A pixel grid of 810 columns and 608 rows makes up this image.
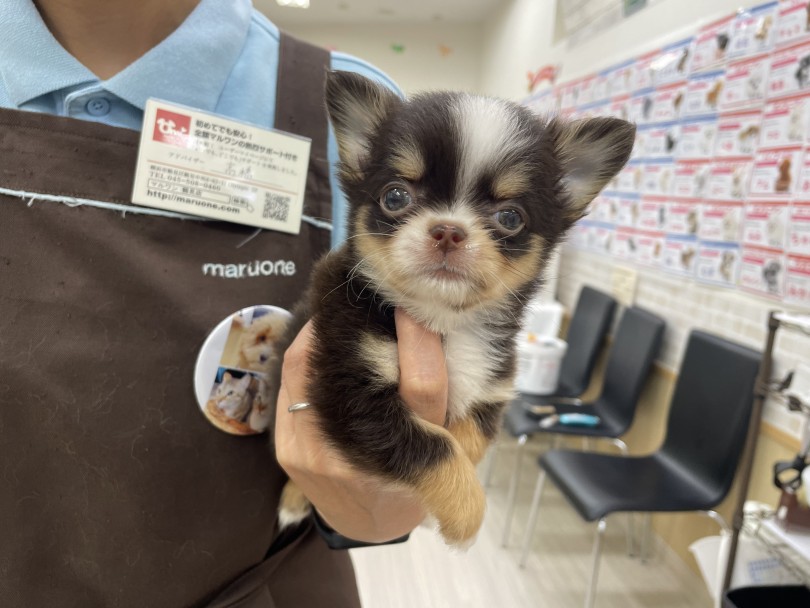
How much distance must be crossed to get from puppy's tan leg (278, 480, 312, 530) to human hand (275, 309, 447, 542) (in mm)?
105

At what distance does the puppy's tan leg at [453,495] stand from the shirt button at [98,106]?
725 mm

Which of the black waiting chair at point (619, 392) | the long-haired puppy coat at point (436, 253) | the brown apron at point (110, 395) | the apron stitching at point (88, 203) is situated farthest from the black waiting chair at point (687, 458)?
the apron stitching at point (88, 203)

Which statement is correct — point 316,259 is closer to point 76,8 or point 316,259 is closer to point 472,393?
point 472,393

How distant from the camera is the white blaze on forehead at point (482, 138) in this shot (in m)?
0.90

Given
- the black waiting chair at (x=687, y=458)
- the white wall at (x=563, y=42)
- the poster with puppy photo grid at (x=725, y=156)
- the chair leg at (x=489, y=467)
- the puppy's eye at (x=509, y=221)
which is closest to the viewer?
the puppy's eye at (x=509, y=221)

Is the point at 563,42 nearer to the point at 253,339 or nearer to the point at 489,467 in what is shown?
the point at 489,467

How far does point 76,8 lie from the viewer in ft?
3.02

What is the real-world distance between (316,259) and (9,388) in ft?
1.73

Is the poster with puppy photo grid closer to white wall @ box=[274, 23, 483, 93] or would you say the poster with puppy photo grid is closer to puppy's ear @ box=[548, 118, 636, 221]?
puppy's ear @ box=[548, 118, 636, 221]

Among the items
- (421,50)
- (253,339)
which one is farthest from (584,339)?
(421,50)

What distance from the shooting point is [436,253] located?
0.89 m

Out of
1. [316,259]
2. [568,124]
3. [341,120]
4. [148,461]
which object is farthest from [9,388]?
[568,124]

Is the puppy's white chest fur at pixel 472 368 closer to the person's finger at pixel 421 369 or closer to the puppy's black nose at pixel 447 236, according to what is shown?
the person's finger at pixel 421 369

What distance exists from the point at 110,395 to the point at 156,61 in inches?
21.2
